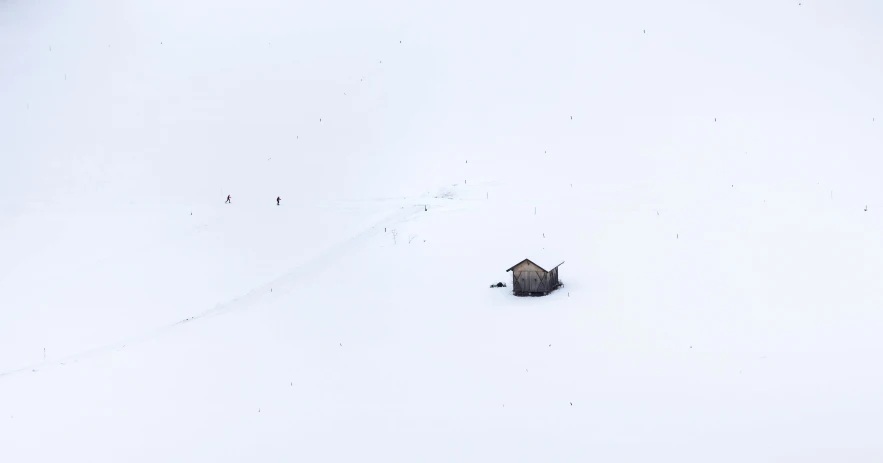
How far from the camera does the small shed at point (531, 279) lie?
3153 centimetres

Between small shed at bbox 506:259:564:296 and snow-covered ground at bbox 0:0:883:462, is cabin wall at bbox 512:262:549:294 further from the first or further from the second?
snow-covered ground at bbox 0:0:883:462

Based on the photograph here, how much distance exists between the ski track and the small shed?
8.39 m

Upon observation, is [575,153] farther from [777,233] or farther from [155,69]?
[155,69]

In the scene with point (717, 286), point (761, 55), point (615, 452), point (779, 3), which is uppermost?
point (779, 3)

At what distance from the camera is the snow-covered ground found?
76.8ft

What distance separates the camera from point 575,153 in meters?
44.1

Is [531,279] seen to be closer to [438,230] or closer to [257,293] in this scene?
[438,230]

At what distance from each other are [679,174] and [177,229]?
22.1m

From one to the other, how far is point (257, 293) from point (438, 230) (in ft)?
26.1

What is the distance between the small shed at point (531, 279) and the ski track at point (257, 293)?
839 cm

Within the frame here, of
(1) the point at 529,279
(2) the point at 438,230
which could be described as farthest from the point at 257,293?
(1) the point at 529,279

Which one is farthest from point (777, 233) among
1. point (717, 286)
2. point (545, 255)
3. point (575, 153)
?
point (575, 153)

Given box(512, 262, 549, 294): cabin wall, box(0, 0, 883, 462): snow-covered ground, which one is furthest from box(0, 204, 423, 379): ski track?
box(512, 262, 549, 294): cabin wall

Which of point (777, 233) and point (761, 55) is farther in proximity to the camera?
point (761, 55)
